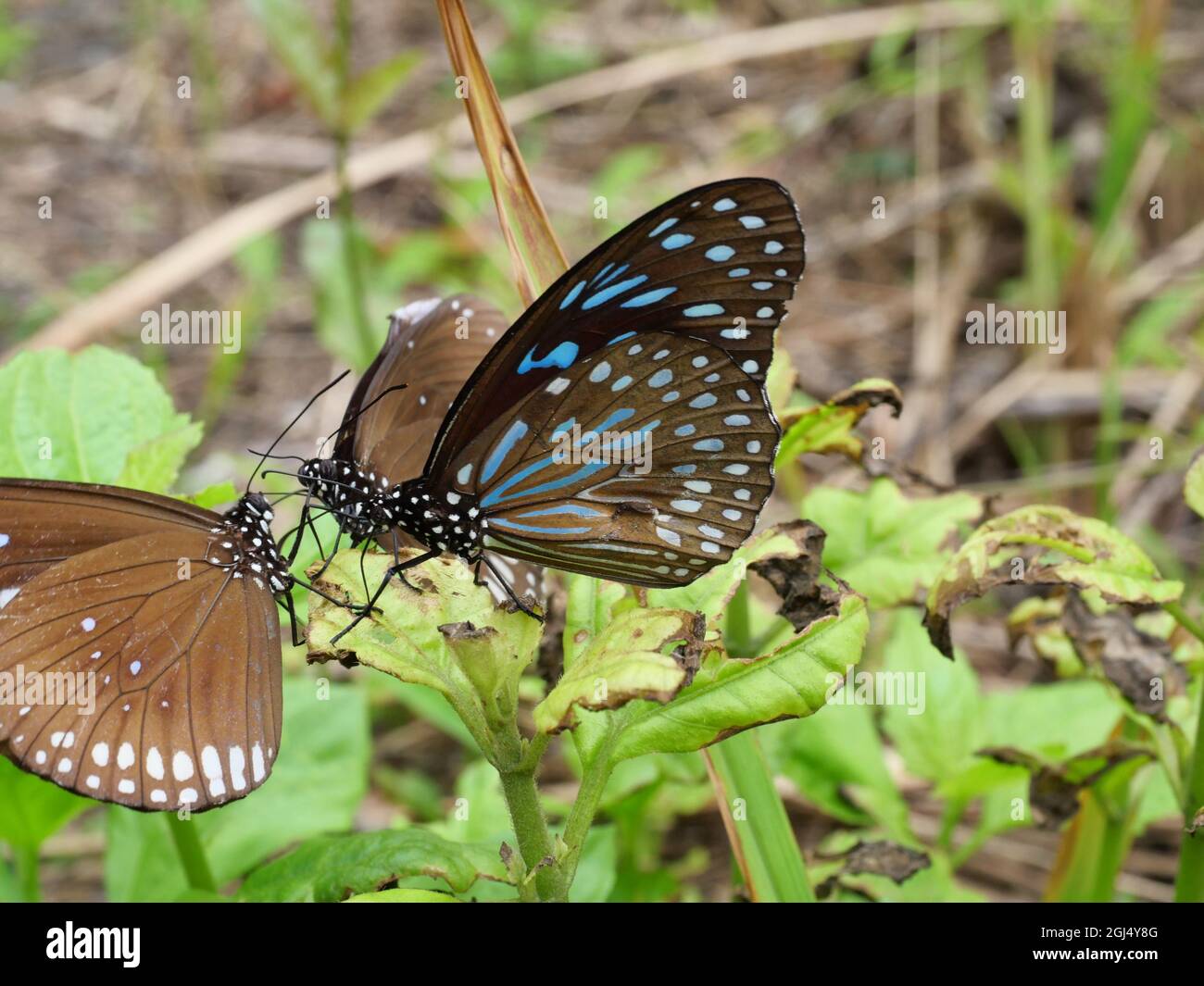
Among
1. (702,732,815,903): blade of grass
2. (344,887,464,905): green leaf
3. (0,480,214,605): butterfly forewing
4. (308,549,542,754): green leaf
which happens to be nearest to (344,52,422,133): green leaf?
(0,480,214,605): butterfly forewing

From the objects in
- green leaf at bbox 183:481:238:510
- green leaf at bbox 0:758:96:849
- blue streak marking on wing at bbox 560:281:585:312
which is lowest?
green leaf at bbox 0:758:96:849

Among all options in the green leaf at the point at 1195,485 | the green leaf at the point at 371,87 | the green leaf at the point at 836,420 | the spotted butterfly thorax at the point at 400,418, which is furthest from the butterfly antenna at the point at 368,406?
the green leaf at the point at 371,87

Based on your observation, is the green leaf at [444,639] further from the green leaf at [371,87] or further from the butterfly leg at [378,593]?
the green leaf at [371,87]

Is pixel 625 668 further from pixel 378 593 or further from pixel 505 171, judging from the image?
pixel 505 171

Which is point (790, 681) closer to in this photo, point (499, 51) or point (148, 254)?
point (148, 254)

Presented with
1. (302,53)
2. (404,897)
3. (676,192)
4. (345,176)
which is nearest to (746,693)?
(404,897)

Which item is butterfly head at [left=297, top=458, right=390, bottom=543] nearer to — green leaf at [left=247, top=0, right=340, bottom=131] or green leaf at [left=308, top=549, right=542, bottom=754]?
green leaf at [left=308, top=549, right=542, bottom=754]
